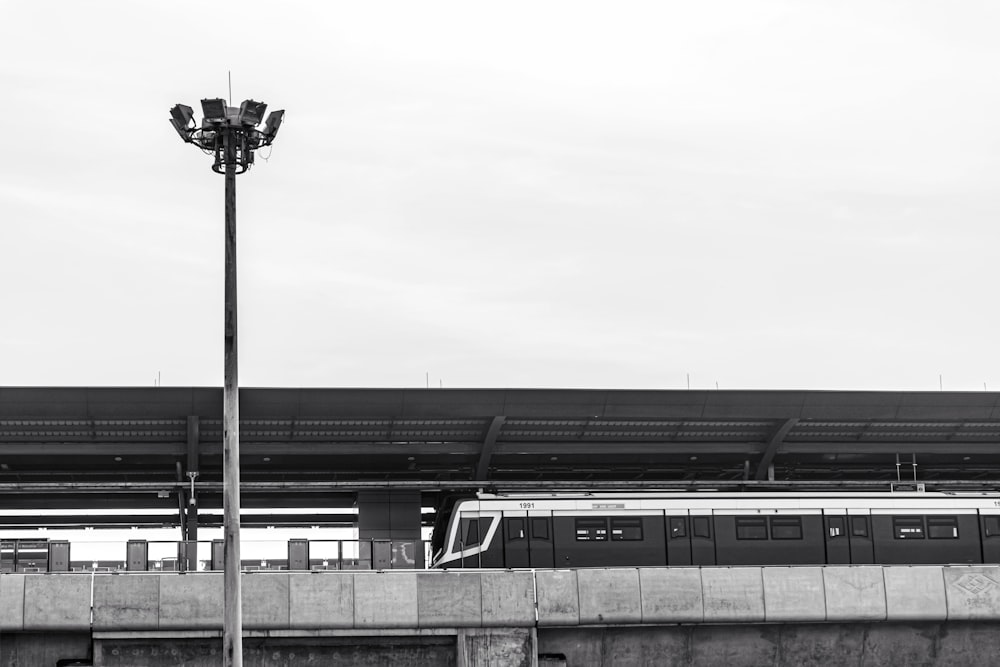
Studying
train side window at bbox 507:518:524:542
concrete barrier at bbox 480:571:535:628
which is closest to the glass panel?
train side window at bbox 507:518:524:542

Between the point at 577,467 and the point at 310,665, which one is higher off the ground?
the point at 577,467

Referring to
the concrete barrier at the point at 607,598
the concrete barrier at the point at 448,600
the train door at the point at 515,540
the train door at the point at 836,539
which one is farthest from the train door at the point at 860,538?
the concrete barrier at the point at 448,600

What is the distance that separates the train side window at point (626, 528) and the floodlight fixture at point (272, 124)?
19809mm

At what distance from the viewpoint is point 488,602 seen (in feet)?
116

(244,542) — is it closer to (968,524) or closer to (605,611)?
(605,611)

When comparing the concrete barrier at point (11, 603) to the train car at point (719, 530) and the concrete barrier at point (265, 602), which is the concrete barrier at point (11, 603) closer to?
the concrete barrier at point (265, 602)

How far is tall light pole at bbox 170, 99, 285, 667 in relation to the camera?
23266mm

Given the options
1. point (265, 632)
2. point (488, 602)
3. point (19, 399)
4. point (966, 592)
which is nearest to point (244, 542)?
point (265, 632)

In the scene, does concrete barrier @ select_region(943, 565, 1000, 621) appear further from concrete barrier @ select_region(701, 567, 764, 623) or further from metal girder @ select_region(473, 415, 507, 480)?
metal girder @ select_region(473, 415, 507, 480)

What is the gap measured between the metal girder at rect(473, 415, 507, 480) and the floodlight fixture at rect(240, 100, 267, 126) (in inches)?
982

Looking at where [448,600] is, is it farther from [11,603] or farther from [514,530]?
[11,603]

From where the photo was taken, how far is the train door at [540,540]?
3888cm

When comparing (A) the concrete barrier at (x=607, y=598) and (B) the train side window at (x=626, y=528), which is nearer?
(A) the concrete barrier at (x=607, y=598)

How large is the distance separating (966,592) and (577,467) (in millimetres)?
20200
